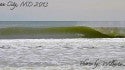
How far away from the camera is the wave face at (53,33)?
399cm

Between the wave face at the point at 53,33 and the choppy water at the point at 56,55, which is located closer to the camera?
the choppy water at the point at 56,55

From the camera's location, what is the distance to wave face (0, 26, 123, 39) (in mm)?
3992

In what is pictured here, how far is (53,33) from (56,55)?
1064 mm

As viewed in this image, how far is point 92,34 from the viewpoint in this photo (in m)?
4.08

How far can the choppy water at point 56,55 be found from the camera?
8.45ft

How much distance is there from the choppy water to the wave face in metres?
0.33

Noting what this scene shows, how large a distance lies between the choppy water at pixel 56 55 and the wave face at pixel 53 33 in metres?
0.33

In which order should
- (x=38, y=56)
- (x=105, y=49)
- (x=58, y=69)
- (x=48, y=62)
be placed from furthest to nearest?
(x=105, y=49)
(x=38, y=56)
(x=48, y=62)
(x=58, y=69)

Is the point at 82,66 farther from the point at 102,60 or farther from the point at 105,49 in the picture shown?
the point at 105,49

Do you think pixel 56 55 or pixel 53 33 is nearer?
pixel 56 55

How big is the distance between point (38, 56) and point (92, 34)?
3.99 feet

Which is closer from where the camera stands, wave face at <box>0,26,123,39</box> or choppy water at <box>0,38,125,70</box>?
choppy water at <box>0,38,125,70</box>

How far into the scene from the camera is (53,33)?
400cm

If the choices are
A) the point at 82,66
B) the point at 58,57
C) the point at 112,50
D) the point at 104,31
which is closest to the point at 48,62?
the point at 58,57
